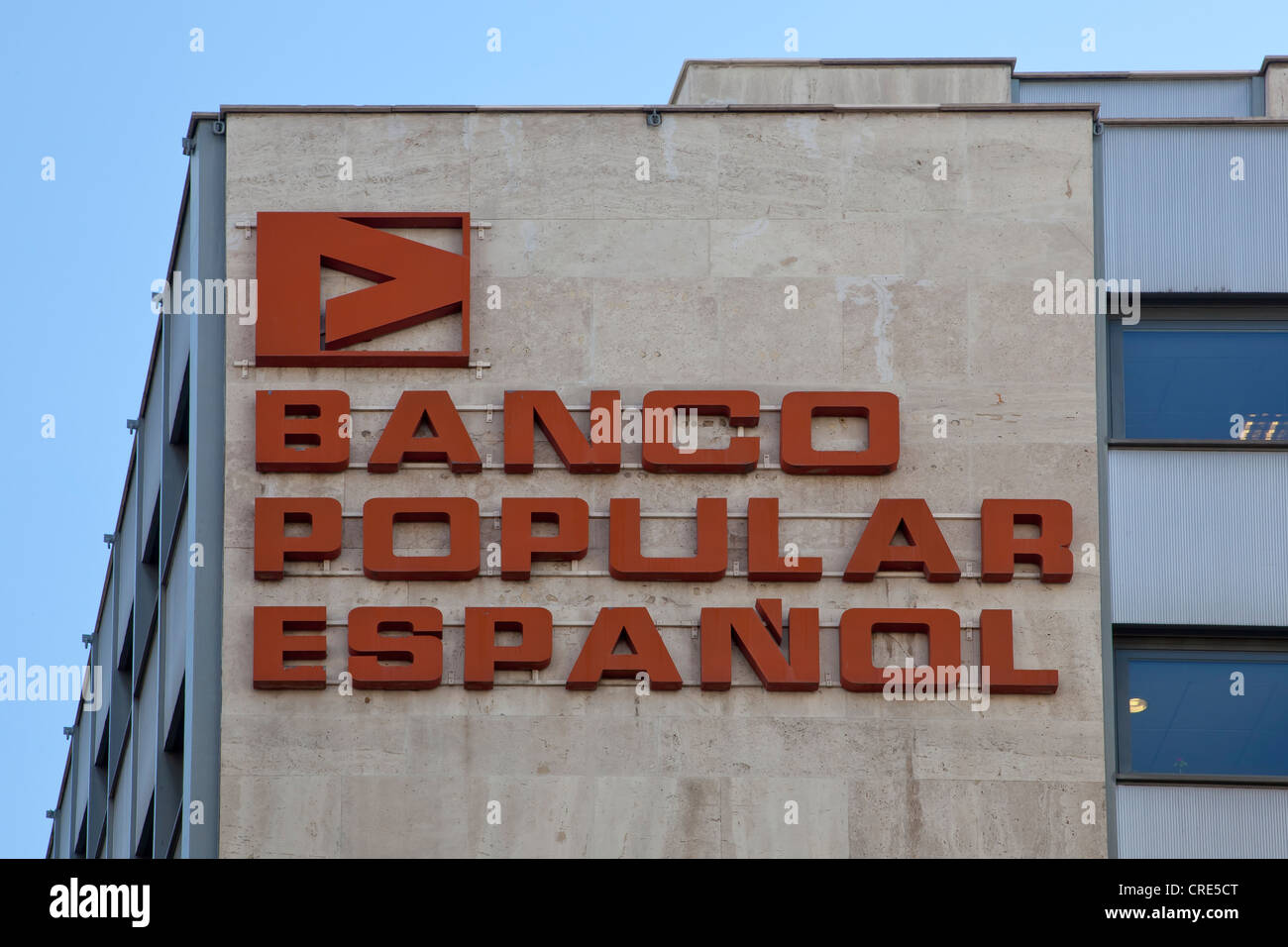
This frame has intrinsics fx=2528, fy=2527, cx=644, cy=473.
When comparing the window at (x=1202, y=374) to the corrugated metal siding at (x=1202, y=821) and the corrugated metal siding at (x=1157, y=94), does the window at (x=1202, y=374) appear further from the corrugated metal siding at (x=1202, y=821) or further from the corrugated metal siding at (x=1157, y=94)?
the corrugated metal siding at (x=1157, y=94)

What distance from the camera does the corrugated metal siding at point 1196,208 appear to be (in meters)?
29.3

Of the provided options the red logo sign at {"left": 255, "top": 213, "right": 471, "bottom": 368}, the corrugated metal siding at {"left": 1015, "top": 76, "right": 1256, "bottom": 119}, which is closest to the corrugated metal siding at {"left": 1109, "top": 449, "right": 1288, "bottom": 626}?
the red logo sign at {"left": 255, "top": 213, "right": 471, "bottom": 368}

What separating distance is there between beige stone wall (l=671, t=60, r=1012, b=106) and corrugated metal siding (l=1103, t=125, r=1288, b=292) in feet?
15.1

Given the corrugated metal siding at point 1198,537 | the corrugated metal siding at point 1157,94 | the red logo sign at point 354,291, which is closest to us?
the corrugated metal siding at point 1198,537

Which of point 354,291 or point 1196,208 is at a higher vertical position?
point 1196,208

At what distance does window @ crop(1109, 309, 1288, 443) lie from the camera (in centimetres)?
2898

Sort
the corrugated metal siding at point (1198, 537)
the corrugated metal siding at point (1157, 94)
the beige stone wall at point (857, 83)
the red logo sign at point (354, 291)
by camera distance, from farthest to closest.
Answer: the corrugated metal siding at point (1157, 94)
the beige stone wall at point (857, 83)
the red logo sign at point (354, 291)
the corrugated metal siding at point (1198, 537)

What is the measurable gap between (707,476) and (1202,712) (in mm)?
6069

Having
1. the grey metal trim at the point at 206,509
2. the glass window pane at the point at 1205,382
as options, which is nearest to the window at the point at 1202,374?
the glass window pane at the point at 1205,382

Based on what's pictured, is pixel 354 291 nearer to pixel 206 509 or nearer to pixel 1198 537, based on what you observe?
pixel 206 509

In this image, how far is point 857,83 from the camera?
1342 inches

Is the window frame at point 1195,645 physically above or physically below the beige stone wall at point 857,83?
below

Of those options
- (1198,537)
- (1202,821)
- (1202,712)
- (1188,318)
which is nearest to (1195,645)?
(1202,712)

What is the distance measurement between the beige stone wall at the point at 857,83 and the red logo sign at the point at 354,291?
6374 mm
